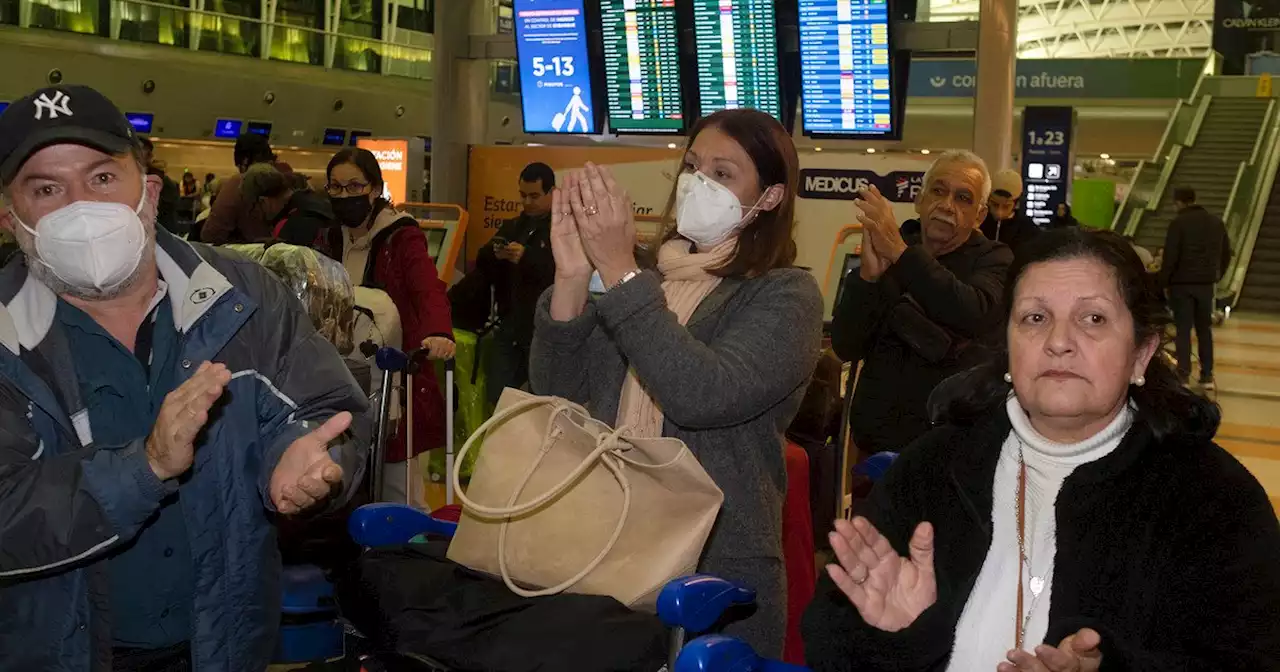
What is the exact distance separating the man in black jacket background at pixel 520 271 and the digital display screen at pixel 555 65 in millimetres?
1219

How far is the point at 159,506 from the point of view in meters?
2.08

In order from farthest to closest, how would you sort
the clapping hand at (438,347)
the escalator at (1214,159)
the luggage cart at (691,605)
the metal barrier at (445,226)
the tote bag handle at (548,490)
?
the escalator at (1214,159), the metal barrier at (445,226), the clapping hand at (438,347), the tote bag handle at (548,490), the luggage cart at (691,605)

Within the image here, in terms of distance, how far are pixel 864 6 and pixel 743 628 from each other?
5.28m

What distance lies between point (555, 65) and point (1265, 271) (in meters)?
17.1

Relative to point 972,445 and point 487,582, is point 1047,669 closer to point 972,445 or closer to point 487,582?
point 972,445

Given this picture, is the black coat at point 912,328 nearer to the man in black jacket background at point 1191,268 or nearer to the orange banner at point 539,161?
the orange banner at point 539,161

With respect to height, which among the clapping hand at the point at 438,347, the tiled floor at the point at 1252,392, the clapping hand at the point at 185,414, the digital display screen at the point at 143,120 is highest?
the digital display screen at the point at 143,120

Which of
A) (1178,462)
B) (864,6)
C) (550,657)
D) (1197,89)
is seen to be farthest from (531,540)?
(1197,89)

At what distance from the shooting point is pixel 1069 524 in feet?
6.59

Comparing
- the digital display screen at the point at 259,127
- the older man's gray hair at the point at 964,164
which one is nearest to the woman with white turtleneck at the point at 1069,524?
the older man's gray hair at the point at 964,164

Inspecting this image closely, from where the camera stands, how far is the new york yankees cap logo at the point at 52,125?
216cm

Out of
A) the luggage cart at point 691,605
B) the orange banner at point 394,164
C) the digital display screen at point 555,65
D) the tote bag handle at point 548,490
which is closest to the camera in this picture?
the luggage cart at point 691,605

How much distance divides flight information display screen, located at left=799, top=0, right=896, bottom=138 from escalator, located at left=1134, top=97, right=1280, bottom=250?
1645cm

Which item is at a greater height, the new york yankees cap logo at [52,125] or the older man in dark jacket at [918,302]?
the new york yankees cap logo at [52,125]
